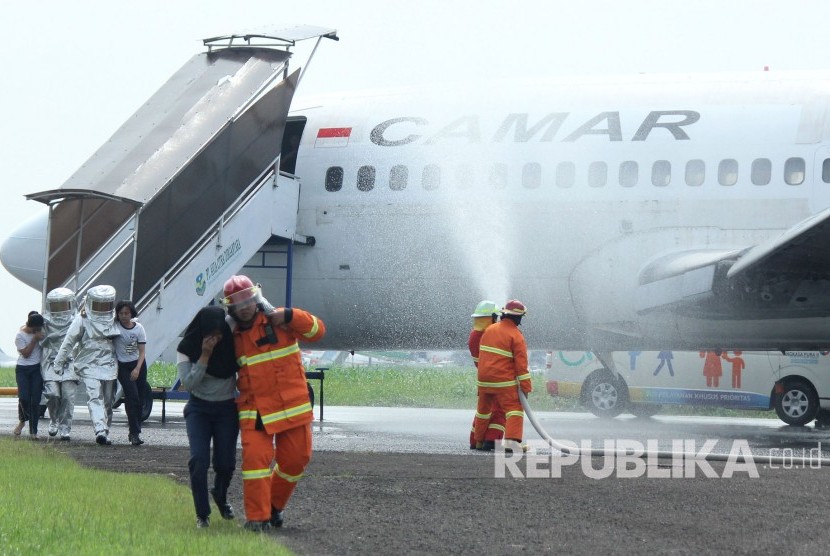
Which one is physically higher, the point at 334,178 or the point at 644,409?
the point at 334,178

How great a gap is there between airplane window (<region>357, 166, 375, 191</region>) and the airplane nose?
15.7 feet

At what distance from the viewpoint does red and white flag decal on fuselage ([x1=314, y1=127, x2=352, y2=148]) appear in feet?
62.2

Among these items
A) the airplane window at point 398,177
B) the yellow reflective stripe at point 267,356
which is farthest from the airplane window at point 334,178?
the yellow reflective stripe at point 267,356

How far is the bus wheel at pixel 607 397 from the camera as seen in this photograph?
2356 cm

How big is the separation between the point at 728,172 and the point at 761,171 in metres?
0.43

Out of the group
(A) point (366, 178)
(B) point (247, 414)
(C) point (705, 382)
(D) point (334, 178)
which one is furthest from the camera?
→ (C) point (705, 382)

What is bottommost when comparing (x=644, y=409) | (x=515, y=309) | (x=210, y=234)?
(x=644, y=409)

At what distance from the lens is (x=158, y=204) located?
16.7 metres

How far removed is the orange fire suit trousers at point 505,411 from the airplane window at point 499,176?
481 centimetres

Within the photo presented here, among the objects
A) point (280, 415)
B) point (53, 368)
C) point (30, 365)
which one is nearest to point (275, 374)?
point (280, 415)

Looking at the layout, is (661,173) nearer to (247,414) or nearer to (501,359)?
(501,359)

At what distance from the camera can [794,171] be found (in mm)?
16875

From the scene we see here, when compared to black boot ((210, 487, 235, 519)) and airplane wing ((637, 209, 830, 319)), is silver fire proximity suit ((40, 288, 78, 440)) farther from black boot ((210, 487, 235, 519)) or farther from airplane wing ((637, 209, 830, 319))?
airplane wing ((637, 209, 830, 319))

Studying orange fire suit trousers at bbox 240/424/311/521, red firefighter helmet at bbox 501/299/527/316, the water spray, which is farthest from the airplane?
orange fire suit trousers at bbox 240/424/311/521
